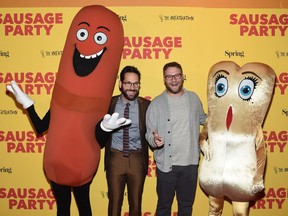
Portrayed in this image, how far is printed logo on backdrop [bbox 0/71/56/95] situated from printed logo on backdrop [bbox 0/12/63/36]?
36cm

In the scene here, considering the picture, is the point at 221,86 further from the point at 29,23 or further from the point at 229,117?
the point at 29,23

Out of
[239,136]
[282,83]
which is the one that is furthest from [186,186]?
[282,83]

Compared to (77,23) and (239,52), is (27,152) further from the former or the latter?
(239,52)

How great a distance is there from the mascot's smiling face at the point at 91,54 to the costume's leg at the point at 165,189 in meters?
0.81

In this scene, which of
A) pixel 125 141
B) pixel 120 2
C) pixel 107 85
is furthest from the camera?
pixel 120 2

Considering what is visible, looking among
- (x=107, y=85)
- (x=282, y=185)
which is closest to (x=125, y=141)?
(x=107, y=85)

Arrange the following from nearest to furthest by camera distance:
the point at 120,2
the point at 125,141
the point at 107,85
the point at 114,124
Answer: the point at 114,124
the point at 107,85
the point at 125,141
the point at 120,2

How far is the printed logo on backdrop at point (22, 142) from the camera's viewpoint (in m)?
3.14

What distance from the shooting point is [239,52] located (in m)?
3.09

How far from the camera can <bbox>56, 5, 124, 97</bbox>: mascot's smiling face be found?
7.93 feet

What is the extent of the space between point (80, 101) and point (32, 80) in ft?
3.10

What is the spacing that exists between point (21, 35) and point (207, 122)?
1.84 metres

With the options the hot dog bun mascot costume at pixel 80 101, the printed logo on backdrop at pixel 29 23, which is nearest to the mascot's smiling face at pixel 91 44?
the hot dog bun mascot costume at pixel 80 101

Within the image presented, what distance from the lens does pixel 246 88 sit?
2439 mm
